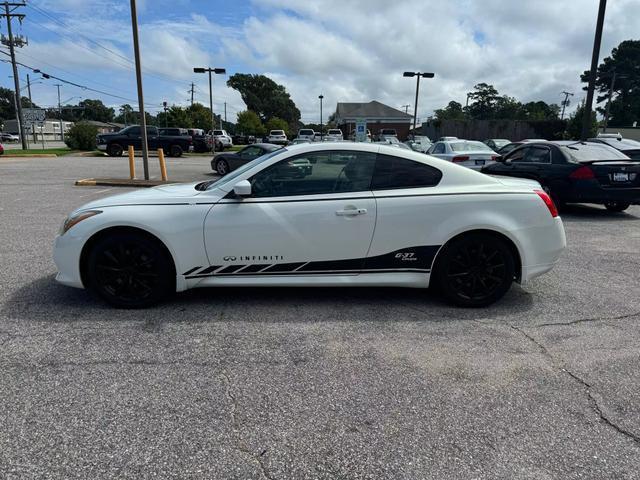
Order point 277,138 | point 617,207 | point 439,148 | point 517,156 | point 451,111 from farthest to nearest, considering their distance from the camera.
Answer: point 451,111 → point 277,138 → point 439,148 → point 517,156 → point 617,207

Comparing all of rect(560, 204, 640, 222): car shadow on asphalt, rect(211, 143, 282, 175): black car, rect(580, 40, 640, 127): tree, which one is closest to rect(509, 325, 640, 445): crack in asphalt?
rect(560, 204, 640, 222): car shadow on asphalt

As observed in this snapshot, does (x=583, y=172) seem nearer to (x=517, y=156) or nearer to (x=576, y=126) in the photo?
(x=517, y=156)

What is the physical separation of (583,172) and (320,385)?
7.72 metres

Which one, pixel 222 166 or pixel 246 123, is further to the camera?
pixel 246 123

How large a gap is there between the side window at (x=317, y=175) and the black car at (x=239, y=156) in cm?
1046

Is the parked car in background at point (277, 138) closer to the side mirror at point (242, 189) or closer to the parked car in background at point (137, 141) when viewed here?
the parked car in background at point (137, 141)

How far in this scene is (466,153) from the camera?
42.0 feet

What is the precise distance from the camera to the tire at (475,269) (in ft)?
13.4

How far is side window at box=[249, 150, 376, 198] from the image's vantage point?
4.05m

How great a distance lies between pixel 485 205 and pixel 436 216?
0.46 m

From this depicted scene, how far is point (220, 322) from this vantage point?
3.81 m

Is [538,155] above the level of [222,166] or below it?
above

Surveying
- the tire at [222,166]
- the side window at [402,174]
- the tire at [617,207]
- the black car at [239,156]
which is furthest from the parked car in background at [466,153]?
the side window at [402,174]

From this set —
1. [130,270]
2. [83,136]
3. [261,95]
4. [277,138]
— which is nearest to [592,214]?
[130,270]
